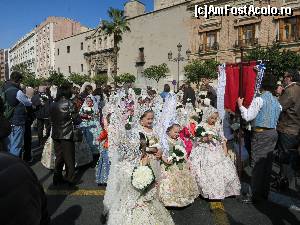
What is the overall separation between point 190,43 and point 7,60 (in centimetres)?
11181

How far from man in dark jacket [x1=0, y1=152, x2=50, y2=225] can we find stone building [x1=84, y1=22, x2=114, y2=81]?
156 ft

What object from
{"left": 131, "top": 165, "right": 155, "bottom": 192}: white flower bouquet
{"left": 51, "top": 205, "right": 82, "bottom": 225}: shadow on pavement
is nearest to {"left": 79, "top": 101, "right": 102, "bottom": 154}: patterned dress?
{"left": 51, "top": 205, "right": 82, "bottom": 225}: shadow on pavement

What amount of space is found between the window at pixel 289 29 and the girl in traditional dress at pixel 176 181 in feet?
85.9

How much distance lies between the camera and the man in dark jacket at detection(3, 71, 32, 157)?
24.2ft

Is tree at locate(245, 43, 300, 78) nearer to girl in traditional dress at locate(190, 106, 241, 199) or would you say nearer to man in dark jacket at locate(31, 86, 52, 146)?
man in dark jacket at locate(31, 86, 52, 146)

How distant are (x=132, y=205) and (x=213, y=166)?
2.24 m

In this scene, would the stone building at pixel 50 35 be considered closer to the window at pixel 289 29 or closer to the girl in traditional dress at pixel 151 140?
the window at pixel 289 29

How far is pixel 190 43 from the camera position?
1444 inches

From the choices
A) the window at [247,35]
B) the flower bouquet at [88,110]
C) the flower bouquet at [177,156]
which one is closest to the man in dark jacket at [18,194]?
the flower bouquet at [177,156]

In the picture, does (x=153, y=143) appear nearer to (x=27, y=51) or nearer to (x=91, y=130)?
(x=91, y=130)

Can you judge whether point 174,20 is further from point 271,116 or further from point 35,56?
point 35,56

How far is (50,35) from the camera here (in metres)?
69.6

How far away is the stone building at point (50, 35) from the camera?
68562 millimetres

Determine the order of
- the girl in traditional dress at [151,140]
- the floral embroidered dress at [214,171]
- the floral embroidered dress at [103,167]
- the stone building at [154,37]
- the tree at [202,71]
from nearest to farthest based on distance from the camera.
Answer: the girl in traditional dress at [151,140], the floral embroidered dress at [214,171], the floral embroidered dress at [103,167], the tree at [202,71], the stone building at [154,37]
